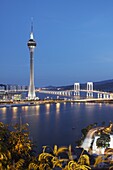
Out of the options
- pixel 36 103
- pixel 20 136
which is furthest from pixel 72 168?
pixel 36 103

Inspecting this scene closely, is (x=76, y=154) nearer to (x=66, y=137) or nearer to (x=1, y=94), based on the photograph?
(x=66, y=137)

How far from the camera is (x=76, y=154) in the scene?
5.56 m

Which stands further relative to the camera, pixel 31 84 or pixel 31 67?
pixel 31 67

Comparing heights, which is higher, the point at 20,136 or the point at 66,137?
the point at 20,136

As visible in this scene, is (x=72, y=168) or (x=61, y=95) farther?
(x=61, y=95)

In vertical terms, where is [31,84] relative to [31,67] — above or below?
below

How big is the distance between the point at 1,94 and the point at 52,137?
2406 centimetres

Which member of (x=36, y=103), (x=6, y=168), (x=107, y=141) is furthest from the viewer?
(x=36, y=103)

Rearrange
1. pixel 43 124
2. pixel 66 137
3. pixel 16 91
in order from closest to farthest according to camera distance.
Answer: pixel 66 137
pixel 43 124
pixel 16 91

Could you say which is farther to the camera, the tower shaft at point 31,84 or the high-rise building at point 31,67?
the high-rise building at point 31,67

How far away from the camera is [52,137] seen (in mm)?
9438

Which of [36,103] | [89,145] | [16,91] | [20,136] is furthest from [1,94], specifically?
[20,136]

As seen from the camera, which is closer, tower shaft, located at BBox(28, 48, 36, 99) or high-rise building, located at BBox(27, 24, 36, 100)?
tower shaft, located at BBox(28, 48, 36, 99)

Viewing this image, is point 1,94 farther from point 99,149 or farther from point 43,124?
point 99,149
